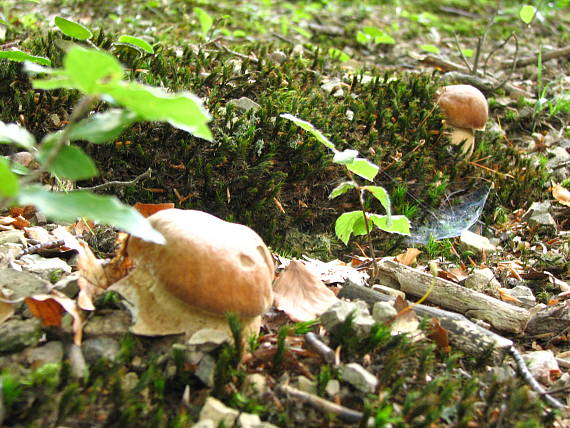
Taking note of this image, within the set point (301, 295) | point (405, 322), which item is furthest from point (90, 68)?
point (405, 322)

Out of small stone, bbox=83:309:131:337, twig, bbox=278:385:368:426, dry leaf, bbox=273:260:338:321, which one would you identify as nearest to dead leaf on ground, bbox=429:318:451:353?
dry leaf, bbox=273:260:338:321

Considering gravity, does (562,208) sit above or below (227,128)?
below

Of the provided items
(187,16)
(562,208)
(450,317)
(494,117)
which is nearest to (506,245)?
(562,208)

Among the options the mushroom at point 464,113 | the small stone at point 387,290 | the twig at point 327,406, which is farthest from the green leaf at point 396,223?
the mushroom at point 464,113

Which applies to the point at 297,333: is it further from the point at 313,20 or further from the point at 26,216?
the point at 313,20

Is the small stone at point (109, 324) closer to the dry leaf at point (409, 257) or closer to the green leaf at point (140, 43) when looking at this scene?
the dry leaf at point (409, 257)

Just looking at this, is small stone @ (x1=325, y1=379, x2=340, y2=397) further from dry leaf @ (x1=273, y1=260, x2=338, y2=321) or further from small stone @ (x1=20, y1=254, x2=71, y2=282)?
small stone @ (x1=20, y1=254, x2=71, y2=282)

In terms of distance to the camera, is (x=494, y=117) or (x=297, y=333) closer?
(x=297, y=333)

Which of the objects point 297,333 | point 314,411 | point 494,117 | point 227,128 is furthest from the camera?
point 494,117
